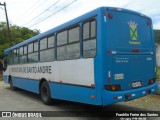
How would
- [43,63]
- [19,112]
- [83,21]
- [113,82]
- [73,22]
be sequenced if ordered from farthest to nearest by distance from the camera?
1. [43,63]
2. [19,112]
3. [73,22]
4. [83,21]
5. [113,82]

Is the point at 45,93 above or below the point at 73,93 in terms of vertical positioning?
below

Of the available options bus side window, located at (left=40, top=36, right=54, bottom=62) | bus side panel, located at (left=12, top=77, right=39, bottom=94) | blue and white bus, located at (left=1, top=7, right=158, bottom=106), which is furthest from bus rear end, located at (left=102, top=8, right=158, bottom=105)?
bus side panel, located at (left=12, top=77, right=39, bottom=94)

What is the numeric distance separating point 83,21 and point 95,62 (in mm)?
1438

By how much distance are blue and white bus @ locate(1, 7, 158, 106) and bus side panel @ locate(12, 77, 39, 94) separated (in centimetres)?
175

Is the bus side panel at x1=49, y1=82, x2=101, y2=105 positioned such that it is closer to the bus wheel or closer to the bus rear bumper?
the bus rear bumper

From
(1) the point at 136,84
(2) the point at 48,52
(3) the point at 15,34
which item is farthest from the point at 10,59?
(3) the point at 15,34

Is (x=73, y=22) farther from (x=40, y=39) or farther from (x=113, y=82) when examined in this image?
(x=40, y=39)

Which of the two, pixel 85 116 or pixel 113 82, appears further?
pixel 85 116

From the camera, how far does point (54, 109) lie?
9422 mm

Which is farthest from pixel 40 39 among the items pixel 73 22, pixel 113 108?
pixel 113 108

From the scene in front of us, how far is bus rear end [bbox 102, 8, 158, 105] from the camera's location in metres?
6.90

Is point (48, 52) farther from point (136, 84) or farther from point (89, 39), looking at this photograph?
point (136, 84)

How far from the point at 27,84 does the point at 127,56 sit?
6.75 metres

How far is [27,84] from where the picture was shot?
12656 millimetres
